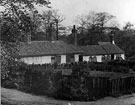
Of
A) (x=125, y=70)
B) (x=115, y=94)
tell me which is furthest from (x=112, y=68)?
(x=115, y=94)

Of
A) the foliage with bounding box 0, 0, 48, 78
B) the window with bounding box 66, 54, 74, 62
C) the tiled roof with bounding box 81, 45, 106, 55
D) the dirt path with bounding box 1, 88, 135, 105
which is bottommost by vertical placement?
the dirt path with bounding box 1, 88, 135, 105

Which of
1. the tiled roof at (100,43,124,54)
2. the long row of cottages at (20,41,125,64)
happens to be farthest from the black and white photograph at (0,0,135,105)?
the tiled roof at (100,43,124,54)

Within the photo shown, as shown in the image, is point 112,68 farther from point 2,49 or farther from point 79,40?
point 79,40

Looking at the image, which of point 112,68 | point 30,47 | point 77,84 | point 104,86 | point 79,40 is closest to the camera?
point 77,84

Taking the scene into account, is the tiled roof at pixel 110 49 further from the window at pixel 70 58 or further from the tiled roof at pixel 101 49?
the window at pixel 70 58

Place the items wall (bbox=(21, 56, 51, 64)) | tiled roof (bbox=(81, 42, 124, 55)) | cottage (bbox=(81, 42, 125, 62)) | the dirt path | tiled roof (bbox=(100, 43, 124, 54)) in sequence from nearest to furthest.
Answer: the dirt path → wall (bbox=(21, 56, 51, 64)) → cottage (bbox=(81, 42, 125, 62)) → tiled roof (bbox=(81, 42, 124, 55)) → tiled roof (bbox=(100, 43, 124, 54))

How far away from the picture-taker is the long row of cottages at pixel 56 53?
38062 millimetres

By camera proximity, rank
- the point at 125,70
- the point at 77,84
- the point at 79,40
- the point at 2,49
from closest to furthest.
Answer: the point at 2,49 < the point at 77,84 < the point at 125,70 < the point at 79,40

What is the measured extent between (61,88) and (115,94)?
396 centimetres

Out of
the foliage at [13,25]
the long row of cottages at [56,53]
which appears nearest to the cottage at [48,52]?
the long row of cottages at [56,53]

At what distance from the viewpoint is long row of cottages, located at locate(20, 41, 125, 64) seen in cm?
3806

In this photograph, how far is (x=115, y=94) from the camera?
63.6 feet

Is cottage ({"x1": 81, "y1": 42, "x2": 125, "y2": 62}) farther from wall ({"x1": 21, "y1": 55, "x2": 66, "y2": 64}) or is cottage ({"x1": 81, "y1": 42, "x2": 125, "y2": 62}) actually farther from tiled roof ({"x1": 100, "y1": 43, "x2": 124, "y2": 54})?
wall ({"x1": 21, "y1": 55, "x2": 66, "y2": 64})

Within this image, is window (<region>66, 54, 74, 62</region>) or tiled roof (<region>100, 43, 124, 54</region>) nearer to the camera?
window (<region>66, 54, 74, 62</region>)
